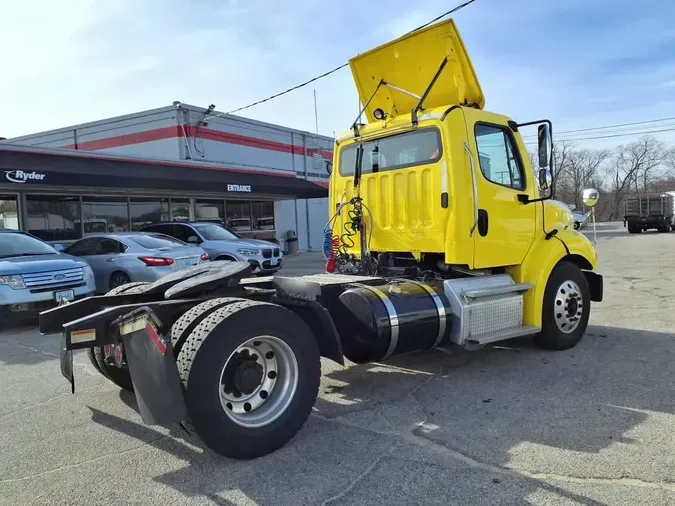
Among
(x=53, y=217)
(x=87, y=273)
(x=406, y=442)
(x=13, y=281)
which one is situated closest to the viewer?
(x=406, y=442)

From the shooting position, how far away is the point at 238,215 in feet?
74.6

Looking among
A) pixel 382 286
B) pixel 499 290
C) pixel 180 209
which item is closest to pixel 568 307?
pixel 499 290

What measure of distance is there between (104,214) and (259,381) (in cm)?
1552

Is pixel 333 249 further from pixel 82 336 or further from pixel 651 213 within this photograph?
pixel 651 213

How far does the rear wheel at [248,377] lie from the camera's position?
3.41 meters

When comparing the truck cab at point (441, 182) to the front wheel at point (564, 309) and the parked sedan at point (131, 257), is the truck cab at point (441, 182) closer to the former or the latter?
the front wheel at point (564, 309)

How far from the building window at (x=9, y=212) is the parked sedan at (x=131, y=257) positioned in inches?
199

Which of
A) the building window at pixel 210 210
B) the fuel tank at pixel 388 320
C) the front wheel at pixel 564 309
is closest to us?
the fuel tank at pixel 388 320

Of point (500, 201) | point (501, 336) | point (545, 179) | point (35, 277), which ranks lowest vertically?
point (501, 336)

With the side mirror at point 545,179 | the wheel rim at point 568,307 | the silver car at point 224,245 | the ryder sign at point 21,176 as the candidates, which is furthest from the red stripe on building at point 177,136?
the wheel rim at point 568,307

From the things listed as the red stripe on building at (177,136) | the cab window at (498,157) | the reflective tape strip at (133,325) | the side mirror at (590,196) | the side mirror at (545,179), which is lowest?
the reflective tape strip at (133,325)

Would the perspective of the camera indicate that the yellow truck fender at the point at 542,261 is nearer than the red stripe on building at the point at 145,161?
Yes

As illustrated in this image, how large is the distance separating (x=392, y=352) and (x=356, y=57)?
11.9 feet

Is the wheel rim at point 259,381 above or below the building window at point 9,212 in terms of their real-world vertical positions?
below
